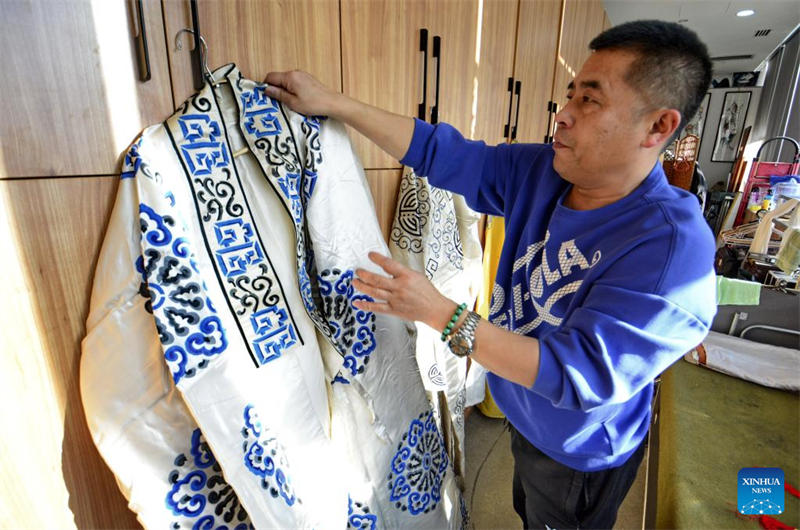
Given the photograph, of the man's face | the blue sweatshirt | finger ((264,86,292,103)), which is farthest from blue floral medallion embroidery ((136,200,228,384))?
the man's face

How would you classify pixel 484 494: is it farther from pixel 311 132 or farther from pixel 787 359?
pixel 311 132

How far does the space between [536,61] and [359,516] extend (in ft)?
6.68

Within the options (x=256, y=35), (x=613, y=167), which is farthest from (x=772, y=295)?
(x=256, y=35)

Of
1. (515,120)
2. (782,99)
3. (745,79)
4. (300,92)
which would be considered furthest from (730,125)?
(300,92)

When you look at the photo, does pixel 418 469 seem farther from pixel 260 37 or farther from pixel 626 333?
pixel 260 37

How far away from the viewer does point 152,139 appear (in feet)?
2.13

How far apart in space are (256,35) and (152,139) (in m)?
0.31

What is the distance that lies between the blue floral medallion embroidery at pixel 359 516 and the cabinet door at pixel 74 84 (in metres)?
0.84

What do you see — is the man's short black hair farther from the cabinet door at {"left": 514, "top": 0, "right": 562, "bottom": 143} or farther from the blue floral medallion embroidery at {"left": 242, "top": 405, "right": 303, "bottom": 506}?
the cabinet door at {"left": 514, "top": 0, "right": 562, "bottom": 143}

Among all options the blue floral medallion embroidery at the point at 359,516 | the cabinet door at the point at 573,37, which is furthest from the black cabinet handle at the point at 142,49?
the cabinet door at the point at 573,37

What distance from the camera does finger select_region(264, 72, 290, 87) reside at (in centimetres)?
82

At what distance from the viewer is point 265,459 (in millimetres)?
715

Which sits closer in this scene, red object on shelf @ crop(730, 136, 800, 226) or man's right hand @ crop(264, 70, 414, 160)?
man's right hand @ crop(264, 70, 414, 160)

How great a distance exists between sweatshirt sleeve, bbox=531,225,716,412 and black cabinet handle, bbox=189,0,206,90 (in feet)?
2.40
